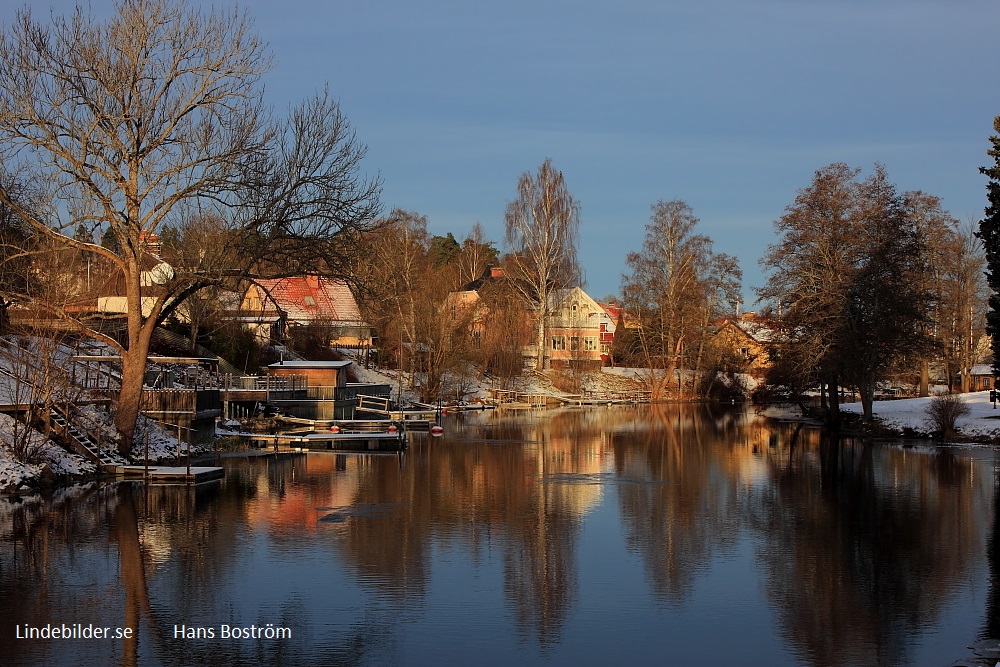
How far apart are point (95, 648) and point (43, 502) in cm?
1050

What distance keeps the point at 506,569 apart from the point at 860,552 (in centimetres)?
629

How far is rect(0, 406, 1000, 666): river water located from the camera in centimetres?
1176

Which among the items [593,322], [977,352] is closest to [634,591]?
[977,352]

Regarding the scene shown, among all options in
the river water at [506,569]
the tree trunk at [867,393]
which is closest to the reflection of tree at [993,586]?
the river water at [506,569]

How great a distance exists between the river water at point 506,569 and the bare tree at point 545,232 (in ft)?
145

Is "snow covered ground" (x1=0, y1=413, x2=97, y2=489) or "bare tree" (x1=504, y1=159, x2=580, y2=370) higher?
"bare tree" (x1=504, y1=159, x2=580, y2=370)

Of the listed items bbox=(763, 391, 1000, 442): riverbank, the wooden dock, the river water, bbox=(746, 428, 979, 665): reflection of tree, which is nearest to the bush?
bbox=(763, 391, 1000, 442): riverbank

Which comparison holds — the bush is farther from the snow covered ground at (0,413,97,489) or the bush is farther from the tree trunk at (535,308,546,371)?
the tree trunk at (535,308,546,371)

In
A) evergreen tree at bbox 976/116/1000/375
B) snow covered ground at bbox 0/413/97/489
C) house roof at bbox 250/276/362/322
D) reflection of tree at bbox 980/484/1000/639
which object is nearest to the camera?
reflection of tree at bbox 980/484/1000/639

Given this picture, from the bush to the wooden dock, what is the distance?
2787cm

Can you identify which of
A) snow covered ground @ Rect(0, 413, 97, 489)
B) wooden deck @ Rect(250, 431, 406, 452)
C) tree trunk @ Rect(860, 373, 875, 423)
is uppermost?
tree trunk @ Rect(860, 373, 875, 423)

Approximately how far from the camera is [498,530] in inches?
747

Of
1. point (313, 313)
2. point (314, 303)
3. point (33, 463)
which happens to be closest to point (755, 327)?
point (314, 303)

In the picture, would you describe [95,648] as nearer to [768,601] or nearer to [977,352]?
[768,601]
